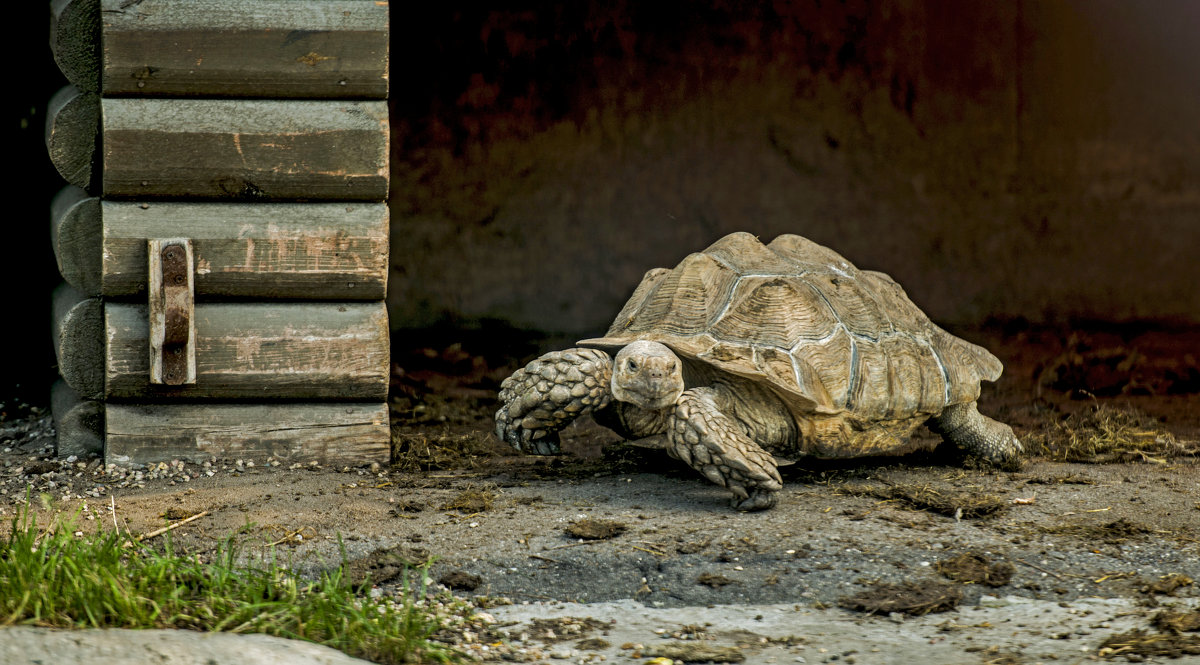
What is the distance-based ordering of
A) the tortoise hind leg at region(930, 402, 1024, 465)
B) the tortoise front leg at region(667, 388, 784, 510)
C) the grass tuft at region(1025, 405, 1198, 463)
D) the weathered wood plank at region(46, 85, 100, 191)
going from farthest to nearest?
1. the grass tuft at region(1025, 405, 1198, 463)
2. the tortoise hind leg at region(930, 402, 1024, 465)
3. the weathered wood plank at region(46, 85, 100, 191)
4. the tortoise front leg at region(667, 388, 784, 510)

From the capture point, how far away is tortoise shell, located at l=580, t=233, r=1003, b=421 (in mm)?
4098

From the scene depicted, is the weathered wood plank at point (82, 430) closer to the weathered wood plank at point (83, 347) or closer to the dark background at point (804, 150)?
the weathered wood plank at point (83, 347)

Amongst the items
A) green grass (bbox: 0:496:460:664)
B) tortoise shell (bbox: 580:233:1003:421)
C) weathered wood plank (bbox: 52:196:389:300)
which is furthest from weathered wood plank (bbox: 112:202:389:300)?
green grass (bbox: 0:496:460:664)

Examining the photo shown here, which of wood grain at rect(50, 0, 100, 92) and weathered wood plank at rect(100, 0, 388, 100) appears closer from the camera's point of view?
weathered wood plank at rect(100, 0, 388, 100)

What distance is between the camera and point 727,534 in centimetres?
348

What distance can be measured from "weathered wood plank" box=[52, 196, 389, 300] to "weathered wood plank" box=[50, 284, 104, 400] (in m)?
0.09

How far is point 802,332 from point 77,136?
9.48 ft

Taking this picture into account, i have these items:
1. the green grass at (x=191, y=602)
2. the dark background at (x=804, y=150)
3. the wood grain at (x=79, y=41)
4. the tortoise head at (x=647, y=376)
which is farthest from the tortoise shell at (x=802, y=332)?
the dark background at (x=804, y=150)

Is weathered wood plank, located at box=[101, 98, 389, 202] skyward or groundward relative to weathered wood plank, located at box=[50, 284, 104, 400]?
skyward

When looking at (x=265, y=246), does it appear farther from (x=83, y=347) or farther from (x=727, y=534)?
(x=727, y=534)

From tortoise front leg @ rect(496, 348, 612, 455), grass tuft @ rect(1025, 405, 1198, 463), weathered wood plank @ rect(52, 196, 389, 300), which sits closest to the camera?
tortoise front leg @ rect(496, 348, 612, 455)

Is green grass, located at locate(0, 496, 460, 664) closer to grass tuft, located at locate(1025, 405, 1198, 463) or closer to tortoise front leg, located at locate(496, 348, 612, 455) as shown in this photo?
tortoise front leg, located at locate(496, 348, 612, 455)

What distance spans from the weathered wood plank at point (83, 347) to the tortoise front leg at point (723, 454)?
2309 mm

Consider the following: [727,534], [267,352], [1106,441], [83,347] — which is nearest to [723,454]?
[727,534]
